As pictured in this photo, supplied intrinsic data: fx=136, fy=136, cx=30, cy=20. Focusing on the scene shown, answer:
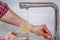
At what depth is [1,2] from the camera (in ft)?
4.02

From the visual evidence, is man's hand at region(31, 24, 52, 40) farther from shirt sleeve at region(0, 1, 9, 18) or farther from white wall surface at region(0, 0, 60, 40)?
shirt sleeve at region(0, 1, 9, 18)

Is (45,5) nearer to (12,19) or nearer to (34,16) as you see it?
(34,16)

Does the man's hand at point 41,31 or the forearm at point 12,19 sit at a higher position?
the forearm at point 12,19

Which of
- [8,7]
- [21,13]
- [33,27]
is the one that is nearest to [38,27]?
[33,27]

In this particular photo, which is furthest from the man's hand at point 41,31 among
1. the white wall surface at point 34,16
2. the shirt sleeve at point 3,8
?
the shirt sleeve at point 3,8

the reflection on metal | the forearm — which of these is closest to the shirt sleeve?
the forearm

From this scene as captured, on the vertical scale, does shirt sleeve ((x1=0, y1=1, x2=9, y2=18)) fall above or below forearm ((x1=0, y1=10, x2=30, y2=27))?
above

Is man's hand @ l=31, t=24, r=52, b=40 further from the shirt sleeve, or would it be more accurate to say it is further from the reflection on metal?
the shirt sleeve

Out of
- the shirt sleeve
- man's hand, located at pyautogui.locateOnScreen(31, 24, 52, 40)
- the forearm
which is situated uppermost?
the shirt sleeve

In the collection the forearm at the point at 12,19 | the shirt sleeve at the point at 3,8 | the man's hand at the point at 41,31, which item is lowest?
the man's hand at the point at 41,31

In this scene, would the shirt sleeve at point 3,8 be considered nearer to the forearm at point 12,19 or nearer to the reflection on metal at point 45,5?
the forearm at point 12,19

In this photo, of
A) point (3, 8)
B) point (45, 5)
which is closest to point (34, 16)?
point (45, 5)

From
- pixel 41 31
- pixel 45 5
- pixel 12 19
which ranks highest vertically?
pixel 45 5

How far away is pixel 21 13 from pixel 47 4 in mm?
250
